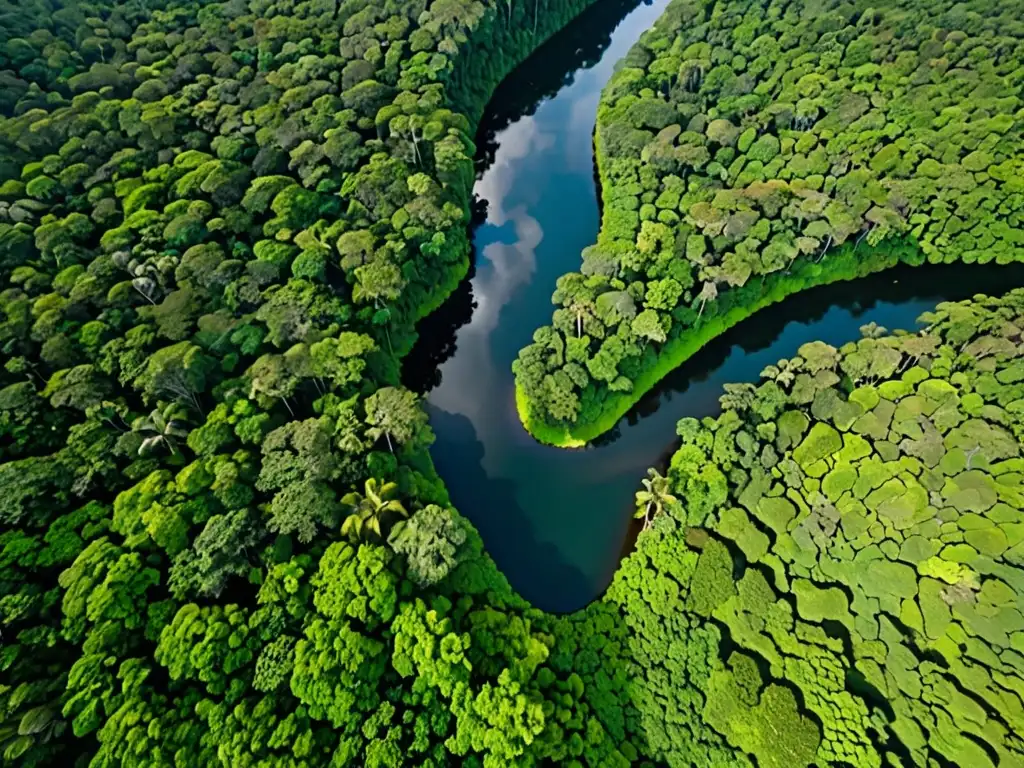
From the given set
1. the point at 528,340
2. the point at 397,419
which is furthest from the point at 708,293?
the point at 397,419

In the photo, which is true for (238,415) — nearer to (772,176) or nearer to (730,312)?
(730,312)

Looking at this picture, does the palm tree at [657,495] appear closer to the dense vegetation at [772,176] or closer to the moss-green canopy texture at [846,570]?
the moss-green canopy texture at [846,570]

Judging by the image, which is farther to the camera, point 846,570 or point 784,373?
point 784,373

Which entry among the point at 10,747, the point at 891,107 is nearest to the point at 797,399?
the point at 891,107

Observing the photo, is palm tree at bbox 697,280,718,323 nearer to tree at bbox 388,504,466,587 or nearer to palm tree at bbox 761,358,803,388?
palm tree at bbox 761,358,803,388

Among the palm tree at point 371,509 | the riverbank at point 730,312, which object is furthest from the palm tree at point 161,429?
the riverbank at point 730,312

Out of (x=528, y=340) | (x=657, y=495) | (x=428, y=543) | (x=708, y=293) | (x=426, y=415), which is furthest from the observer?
(x=528, y=340)
